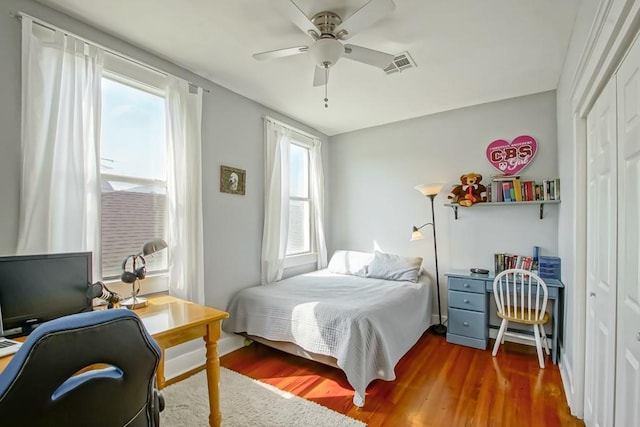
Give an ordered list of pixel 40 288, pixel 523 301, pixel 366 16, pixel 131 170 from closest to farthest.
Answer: pixel 40 288 → pixel 366 16 → pixel 131 170 → pixel 523 301

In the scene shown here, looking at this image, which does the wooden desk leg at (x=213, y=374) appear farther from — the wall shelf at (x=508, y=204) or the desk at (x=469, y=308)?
the wall shelf at (x=508, y=204)

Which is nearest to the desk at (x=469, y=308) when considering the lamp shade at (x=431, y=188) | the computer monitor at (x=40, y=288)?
the lamp shade at (x=431, y=188)

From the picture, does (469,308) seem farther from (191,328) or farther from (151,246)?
(151,246)

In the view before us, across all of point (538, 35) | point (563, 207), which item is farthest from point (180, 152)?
point (563, 207)

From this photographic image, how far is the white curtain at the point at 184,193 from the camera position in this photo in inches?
95.8

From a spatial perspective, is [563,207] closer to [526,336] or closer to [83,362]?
[526,336]

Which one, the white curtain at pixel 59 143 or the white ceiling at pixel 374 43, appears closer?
the white curtain at pixel 59 143

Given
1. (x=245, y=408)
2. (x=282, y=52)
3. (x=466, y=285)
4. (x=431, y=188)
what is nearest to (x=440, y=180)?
(x=431, y=188)

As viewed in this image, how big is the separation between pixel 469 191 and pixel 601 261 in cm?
181

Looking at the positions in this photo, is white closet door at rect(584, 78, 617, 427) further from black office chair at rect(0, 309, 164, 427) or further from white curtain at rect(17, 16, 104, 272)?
white curtain at rect(17, 16, 104, 272)

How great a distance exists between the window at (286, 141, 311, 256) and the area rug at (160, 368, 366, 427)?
5.88ft

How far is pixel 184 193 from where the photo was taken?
8.14ft

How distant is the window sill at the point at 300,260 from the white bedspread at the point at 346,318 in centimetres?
35

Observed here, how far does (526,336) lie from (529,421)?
4.13 ft
